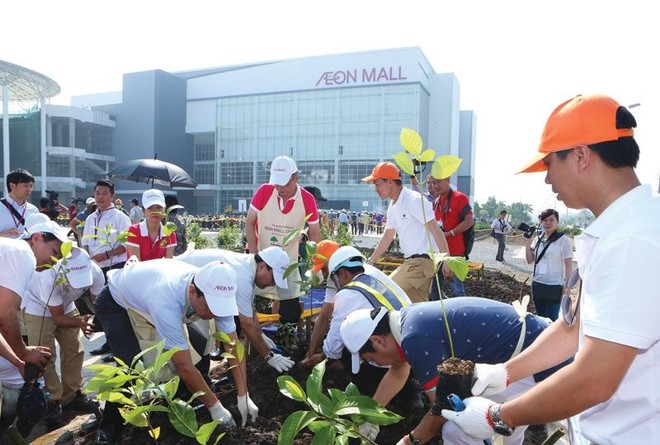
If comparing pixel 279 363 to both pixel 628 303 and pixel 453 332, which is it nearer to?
pixel 453 332

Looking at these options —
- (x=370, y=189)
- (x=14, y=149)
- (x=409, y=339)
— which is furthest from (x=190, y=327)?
(x=14, y=149)

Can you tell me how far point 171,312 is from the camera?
238 cm

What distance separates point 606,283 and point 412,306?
1269mm

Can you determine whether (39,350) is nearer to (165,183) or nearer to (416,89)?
(165,183)

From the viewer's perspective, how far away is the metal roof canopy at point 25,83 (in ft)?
112

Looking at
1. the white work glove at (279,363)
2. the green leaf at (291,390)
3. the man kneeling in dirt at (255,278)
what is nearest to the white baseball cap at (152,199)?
the man kneeling in dirt at (255,278)

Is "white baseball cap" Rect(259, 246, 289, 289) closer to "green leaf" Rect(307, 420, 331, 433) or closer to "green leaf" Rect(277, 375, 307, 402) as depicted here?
"green leaf" Rect(277, 375, 307, 402)

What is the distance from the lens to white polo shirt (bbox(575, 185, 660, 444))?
998 millimetres

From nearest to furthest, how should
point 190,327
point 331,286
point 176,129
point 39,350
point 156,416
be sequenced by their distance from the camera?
A: point 39,350, point 156,416, point 190,327, point 331,286, point 176,129

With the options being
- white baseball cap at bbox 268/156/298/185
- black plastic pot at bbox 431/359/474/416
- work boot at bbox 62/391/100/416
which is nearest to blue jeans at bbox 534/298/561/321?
white baseball cap at bbox 268/156/298/185

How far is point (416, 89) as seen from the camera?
4488cm

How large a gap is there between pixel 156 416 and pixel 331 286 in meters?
1.54

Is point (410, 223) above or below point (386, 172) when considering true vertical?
below

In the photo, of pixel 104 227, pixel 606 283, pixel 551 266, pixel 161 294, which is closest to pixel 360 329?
pixel 161 294
